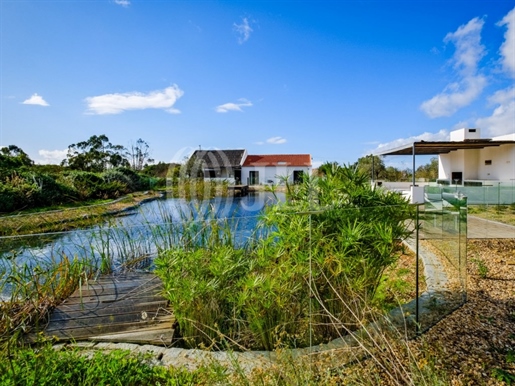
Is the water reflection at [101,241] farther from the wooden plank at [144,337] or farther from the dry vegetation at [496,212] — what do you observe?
the dry vegetation at [496,212]

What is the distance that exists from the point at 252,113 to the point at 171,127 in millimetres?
4189

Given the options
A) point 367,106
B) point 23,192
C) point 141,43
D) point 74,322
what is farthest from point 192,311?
point 367,106

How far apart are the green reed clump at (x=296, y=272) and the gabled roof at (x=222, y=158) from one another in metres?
26.2

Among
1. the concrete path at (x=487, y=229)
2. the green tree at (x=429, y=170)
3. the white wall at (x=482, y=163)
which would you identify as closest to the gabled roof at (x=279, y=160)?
the green tree at (x=429, y=170)

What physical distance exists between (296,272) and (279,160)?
2795 centimetres

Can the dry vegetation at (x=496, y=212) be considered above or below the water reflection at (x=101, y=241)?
below

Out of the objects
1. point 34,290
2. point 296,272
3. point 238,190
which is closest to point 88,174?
point 238,190

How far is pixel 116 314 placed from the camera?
2.67 metres

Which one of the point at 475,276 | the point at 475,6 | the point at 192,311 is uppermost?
the point at 475,6

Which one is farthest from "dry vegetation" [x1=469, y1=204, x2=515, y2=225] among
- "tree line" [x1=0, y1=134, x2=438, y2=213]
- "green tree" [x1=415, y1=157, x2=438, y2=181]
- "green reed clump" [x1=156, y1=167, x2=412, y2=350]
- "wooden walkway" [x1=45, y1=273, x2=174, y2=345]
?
"green tree" [x1=415, y1=157, x2=438, y2=181]

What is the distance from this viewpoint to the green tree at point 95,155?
2988 centimetres

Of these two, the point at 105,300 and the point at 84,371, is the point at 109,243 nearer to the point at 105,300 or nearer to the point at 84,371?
the point at 105,300

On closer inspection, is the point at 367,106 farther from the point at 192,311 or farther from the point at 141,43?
the point at 192,311

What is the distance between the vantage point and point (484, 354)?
2.14 m
